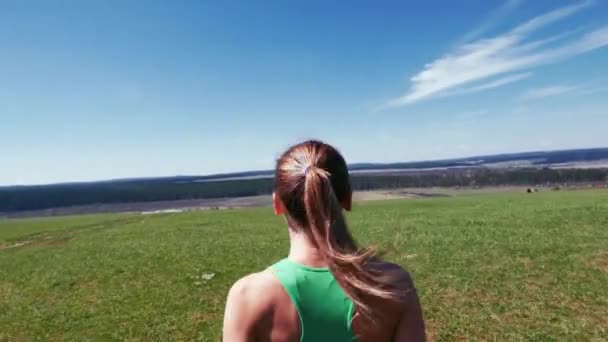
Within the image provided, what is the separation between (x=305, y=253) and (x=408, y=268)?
15.9 metres

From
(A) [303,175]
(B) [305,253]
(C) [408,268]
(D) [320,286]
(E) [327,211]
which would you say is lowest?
(C) [408,268]

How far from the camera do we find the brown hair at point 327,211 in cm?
244

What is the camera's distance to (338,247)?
252cm

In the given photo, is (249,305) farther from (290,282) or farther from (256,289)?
(290,282)

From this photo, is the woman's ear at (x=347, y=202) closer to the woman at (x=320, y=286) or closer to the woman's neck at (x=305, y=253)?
the woman at (x=320, y=286)

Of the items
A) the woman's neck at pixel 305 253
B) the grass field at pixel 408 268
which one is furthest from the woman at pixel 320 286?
the grass field at pixel 408 268

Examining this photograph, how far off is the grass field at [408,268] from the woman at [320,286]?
4077 mm

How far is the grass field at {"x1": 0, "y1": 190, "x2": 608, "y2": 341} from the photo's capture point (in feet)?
40.1

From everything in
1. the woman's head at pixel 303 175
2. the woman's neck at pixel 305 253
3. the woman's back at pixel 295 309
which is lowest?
the woman's back at pixel 295 309

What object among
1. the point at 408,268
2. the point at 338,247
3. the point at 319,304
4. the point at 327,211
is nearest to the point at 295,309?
the point at 319,304

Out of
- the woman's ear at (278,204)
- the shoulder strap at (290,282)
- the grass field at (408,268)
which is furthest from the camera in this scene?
the grass field at (408,268)

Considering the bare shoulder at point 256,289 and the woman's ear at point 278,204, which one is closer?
the bare shoulder at point 256,289

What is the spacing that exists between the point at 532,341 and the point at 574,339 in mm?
877

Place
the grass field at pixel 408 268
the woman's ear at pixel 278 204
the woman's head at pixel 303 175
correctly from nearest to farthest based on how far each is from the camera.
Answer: the woman's head at pixel 303 175, the woman's ear at pixel 278 204, the grass field at pixel 408 268
